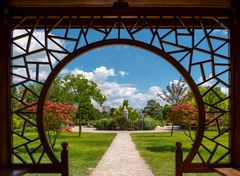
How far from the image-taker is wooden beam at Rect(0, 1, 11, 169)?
13.5ft

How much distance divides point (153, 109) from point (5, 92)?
23.8 m

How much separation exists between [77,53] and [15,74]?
2.87 ft

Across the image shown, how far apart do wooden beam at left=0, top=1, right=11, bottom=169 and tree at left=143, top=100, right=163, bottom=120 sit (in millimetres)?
23115

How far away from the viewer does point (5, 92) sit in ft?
13.6

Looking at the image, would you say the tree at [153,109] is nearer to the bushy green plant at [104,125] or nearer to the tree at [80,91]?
the bushy green plant at [104,125]

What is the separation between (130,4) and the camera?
423 centimetres

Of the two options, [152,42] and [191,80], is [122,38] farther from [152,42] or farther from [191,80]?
[191,80]

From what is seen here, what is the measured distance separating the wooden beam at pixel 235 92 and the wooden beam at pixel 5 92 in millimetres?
2968

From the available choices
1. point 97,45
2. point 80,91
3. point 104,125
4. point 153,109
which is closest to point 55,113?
point 80,91

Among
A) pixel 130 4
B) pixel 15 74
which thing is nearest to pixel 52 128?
pixel 15 74

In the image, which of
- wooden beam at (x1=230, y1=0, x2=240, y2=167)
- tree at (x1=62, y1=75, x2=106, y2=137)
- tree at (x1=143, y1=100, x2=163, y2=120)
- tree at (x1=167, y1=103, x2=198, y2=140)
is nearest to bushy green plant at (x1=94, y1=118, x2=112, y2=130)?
tree at (x1=62, y1=75, x2=106, y2=137)

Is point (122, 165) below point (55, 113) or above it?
below

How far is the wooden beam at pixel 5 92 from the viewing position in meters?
4.11

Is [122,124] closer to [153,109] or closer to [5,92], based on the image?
[153,109]
